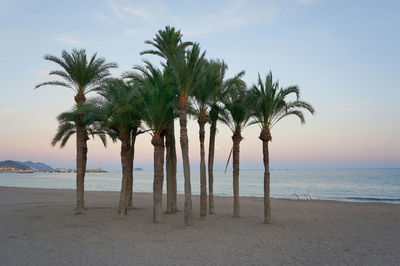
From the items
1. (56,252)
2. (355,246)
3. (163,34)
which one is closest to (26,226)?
(56,252)

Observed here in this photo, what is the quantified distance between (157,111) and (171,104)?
0.85 metres

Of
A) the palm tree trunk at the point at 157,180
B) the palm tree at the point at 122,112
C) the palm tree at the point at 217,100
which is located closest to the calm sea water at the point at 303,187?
the palm tree at the point at 217,100

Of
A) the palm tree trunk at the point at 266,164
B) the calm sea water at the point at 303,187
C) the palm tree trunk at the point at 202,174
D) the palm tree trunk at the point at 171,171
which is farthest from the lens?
the calm sea water at the point at 303,187

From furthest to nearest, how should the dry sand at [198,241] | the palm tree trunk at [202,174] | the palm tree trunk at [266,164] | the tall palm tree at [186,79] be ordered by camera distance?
the palm tree trunk at [202,174] < the palm tree trunk at [266,164] < the tall palm tree at [186,79] < the dry sand at [198,241]

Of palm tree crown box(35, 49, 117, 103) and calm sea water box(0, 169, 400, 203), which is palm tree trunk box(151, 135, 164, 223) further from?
calm sea water box(0, 169, 400, 203)

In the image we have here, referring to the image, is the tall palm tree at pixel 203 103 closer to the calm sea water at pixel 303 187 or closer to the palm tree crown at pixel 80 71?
the palm tree crown at pixel 80 71

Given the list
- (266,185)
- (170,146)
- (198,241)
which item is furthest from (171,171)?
(198,241)

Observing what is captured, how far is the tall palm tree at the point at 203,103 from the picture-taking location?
16467mm

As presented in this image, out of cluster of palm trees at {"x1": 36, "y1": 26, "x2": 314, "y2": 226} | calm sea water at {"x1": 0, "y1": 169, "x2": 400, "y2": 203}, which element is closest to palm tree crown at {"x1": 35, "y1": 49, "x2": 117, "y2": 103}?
cluster of palm trees at {"x1": 36, "y1": 26, "x2": 314, "y2": 226}

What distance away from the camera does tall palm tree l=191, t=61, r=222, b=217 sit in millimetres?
16467

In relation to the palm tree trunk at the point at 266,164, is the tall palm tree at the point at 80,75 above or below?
above

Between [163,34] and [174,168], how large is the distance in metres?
8.14

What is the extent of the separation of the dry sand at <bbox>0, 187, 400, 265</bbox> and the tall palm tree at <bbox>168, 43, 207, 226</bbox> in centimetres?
168

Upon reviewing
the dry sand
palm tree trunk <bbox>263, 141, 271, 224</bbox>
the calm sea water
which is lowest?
the calm sea water
